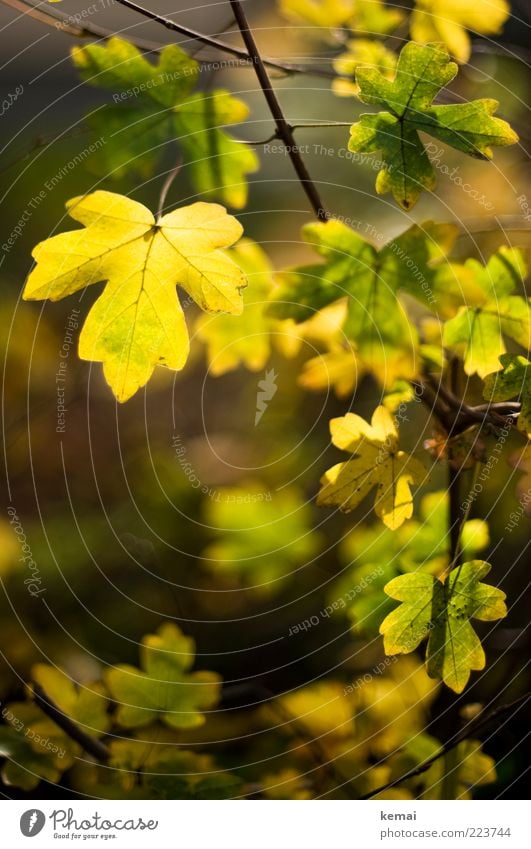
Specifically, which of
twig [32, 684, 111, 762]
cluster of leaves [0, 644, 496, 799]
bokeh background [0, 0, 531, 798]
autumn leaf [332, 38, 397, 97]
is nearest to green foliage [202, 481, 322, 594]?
bokeh background [0, 0, 531, 798]

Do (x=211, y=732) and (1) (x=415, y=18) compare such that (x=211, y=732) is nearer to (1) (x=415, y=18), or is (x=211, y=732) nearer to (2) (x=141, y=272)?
(2) (x=141, y=272)

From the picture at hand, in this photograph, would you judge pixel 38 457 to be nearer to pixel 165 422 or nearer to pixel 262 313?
pixel 165 422

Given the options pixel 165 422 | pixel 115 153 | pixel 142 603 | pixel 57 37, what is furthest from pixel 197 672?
pixel 57 37

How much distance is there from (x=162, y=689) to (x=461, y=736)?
32 cm

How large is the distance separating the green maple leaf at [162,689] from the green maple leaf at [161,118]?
18.3 inches

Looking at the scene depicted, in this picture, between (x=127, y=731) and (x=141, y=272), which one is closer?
(x=141, y=272)

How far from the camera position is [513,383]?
2.15 ft

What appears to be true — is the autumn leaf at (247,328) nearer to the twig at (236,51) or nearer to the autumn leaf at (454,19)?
the twig at (236,51)

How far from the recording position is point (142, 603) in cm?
82

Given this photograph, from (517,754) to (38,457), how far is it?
0.61 metres

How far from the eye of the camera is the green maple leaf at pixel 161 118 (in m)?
0.65

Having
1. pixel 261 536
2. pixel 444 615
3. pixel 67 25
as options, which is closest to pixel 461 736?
pixel 444 615

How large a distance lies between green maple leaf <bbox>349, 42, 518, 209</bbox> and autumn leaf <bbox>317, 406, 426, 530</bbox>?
20 centimetres

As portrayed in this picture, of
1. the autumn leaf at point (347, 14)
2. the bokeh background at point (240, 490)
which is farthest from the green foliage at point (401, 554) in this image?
the autumn leaf at point (347, 14)
